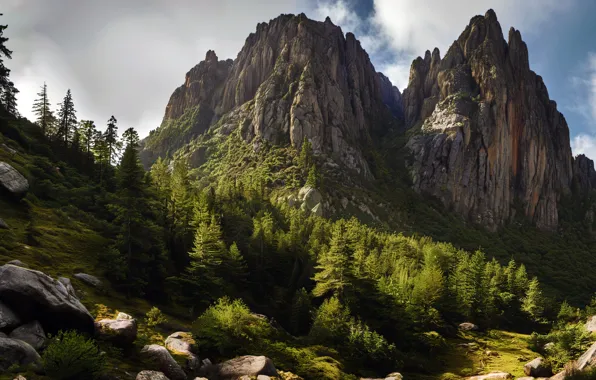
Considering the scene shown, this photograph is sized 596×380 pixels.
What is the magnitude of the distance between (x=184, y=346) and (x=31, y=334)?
11968 mm

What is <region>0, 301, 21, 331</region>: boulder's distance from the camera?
619 inches

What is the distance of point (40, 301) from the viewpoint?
17438 millimetres

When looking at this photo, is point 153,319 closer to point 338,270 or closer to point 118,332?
point 118,332

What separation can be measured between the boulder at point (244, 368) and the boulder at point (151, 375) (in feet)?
18.8

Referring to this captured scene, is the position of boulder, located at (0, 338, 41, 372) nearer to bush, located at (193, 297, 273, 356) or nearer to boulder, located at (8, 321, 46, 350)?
boulder, located at (8, 321, 46, 350)

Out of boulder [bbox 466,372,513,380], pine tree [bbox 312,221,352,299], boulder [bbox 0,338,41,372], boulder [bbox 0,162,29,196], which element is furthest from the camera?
pine tree [bbox 312,221,352,299]

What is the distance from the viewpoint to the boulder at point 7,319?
51.6ft

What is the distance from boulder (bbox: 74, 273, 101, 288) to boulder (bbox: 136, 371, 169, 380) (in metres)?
16.5

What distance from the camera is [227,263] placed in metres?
47.6

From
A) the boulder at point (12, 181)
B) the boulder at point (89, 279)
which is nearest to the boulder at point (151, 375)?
the boulder at point (89, 279)

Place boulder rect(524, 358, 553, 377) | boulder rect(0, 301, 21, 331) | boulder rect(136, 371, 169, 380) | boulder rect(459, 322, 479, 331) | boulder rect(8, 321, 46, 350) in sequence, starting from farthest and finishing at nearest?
1. boulder rect(459, 322, 479, 331)
2. boulder rect(524, 358, 553, 377)
3. boulder rect(136, 371, 169, 380)
4. boulder rect(8, 321, 46, 350)
5. boulder rect(0, 301, 21, 331)

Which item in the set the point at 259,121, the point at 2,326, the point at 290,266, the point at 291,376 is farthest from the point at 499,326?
the point at 259,121

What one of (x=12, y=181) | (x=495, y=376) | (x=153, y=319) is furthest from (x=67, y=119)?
(x=495, y=376)

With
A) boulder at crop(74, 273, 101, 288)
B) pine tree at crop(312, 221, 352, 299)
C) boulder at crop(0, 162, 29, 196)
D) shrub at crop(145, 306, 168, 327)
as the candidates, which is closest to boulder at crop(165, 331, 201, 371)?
shrub at crop(145, 306, 168, 327)
